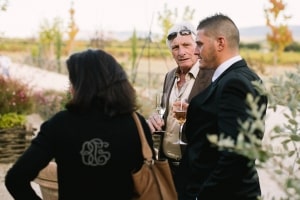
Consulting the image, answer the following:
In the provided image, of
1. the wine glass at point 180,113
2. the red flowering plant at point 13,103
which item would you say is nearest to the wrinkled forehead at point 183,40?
the wine glass at point 180,113

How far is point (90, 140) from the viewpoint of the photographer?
2.36 meters

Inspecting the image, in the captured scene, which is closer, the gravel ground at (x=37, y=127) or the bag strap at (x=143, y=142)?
the bag strap at (x=143, y=142)

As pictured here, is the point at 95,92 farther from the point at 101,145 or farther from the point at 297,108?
the point at 297,108

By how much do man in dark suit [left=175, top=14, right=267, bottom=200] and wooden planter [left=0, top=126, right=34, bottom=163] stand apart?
617 centimetres

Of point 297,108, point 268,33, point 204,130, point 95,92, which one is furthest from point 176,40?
point 268,33

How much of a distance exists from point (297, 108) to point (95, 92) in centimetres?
79

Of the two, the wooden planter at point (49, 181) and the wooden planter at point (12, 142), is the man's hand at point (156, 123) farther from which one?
the wooden planter at point (12, 142)

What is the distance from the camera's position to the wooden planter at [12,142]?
8.67 metres

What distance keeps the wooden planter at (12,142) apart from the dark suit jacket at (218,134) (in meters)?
6.19

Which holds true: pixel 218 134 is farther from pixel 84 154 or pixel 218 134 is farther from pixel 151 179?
pixel 84 154

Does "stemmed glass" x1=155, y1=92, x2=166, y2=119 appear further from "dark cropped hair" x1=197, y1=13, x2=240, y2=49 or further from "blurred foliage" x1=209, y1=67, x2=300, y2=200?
"blurred foliage" x1=209, y1=67, x2=300, y2=200

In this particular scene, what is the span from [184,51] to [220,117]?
3.92 ft

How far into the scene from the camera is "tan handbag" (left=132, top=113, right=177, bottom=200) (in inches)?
97.7

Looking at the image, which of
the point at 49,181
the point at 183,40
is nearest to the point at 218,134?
the point at 183,40
